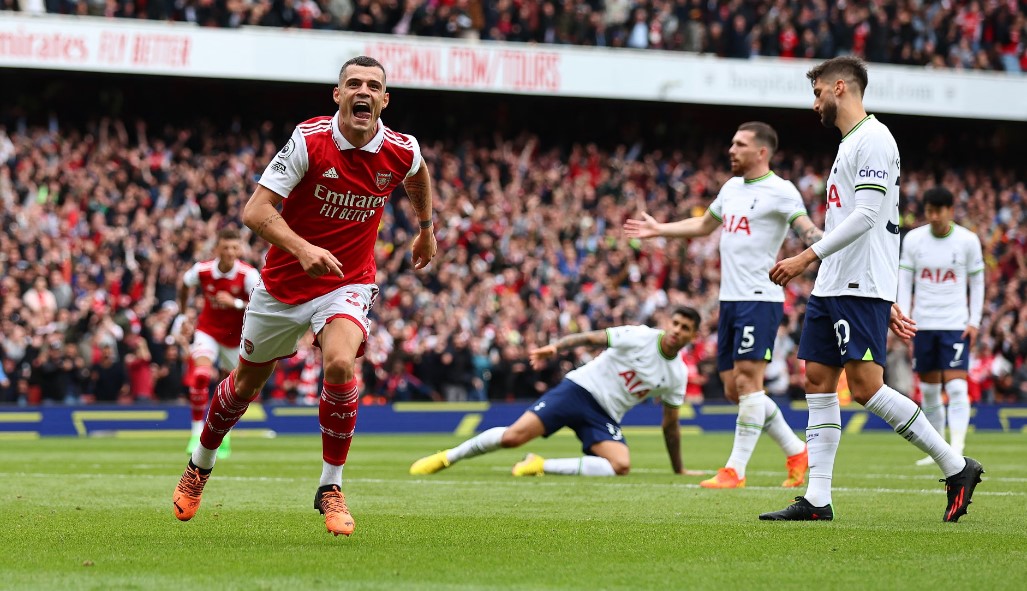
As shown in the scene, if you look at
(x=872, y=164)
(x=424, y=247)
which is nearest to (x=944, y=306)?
(x=872, y=164)

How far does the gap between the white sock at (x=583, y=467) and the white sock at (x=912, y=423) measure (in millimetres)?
4908

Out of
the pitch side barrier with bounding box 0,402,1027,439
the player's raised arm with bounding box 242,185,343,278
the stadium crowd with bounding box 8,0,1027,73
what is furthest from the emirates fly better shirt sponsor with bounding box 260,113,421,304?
the stadium crowd with bounding box 8,0,1027,73

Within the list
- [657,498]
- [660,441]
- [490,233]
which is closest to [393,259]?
[490,233]

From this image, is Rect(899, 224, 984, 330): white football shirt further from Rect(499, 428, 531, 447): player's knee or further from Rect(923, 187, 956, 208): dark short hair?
Rect(499, 428, 531, 447): player's knee

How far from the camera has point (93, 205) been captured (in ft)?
85.3

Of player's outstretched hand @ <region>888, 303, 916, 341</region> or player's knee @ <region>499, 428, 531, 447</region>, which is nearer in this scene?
player's outstretched hand @ <region>888, 303, 916, 341</region>

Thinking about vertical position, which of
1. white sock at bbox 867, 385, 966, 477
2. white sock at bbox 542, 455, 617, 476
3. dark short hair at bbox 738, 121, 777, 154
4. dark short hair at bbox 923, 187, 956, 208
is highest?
dark short hair at bbox 738, 121, 777, 154

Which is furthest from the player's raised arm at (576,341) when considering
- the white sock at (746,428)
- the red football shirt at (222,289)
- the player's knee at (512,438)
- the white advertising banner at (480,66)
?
the white advertising banner at (480,66)

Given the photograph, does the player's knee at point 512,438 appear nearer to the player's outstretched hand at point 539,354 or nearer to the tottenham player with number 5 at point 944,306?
the player's outstretched hand at point 539,354

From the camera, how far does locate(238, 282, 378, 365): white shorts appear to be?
713cm

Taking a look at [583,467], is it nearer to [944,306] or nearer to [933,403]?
[933,403]

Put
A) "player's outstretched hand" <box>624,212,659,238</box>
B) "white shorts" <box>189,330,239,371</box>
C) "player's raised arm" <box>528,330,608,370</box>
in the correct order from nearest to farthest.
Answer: "player's outstretched hand" <box>624,212,659,238</box>, "player's raised arm" <box>528,330,608,370</box>, "white shorts" <box>189,330,239,371</box>

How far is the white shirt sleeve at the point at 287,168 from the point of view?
23.0 ft

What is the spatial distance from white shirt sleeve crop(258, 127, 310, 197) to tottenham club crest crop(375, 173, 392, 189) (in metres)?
0.40
